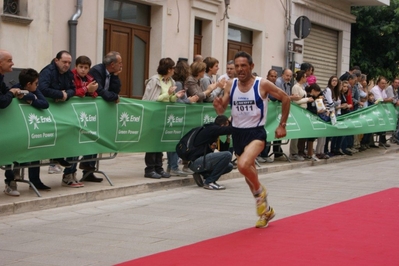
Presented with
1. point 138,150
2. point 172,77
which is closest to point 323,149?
point 172,77

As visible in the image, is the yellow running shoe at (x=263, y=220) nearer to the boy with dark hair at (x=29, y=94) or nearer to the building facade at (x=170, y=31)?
the boy with dark hair at (x=29, y=94)

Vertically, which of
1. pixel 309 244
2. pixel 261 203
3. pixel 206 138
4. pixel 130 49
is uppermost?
pixel 130 49

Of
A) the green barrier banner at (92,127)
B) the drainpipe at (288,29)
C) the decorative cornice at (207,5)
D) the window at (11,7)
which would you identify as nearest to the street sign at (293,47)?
the drainpipe at (288,29)

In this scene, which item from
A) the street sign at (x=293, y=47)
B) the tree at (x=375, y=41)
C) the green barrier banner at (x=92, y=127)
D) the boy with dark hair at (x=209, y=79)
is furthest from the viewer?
the tree at (x=375, y=41)

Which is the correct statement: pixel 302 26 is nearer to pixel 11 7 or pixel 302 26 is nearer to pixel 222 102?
pixel 11 7

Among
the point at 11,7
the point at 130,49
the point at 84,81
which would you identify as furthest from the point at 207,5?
the point at 84,81

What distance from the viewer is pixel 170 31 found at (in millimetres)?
18875

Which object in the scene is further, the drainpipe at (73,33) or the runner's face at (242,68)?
the drainpipe at (73,33)

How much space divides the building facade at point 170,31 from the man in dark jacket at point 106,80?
2.64m

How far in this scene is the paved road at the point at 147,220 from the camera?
782 cm

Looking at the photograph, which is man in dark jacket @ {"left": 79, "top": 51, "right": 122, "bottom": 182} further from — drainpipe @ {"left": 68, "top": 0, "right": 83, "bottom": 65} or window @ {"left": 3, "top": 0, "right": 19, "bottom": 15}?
drainpipe @ {"left": 68, "top": 0, "right": 83, "bottom": 65}

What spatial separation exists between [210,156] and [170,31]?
6.85 metres

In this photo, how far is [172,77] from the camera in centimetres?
1427

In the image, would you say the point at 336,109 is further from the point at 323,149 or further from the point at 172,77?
the point at 172,77
